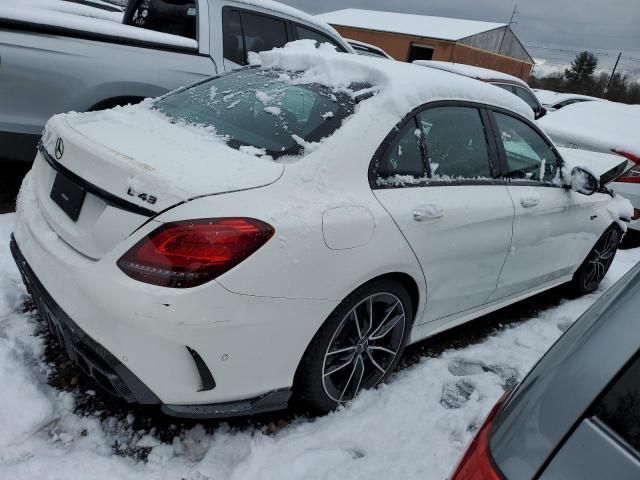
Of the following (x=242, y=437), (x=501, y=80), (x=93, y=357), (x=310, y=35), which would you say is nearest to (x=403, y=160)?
(x=242, y=437)

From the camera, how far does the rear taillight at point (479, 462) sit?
1.04 metres

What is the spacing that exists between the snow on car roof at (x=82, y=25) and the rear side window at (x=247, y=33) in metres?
0.43

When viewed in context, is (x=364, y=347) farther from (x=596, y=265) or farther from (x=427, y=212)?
(x=596, y=265)

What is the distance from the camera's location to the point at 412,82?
2586mm

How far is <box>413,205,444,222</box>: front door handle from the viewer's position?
2.45 metres

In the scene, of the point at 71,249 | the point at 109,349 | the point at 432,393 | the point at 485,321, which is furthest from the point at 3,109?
the point at 485,321

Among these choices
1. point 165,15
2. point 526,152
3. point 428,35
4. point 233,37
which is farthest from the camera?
point 428,35

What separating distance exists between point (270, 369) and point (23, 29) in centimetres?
303

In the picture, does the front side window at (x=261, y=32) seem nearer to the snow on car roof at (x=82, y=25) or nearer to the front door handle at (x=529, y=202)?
the snow on car roof at (x=82, y=25)

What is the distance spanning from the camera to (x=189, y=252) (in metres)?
1.83

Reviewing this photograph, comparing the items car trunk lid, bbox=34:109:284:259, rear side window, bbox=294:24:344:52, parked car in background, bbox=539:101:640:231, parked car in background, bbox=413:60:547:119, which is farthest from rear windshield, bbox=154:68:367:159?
parked car in background, bbox=413:60:547:119

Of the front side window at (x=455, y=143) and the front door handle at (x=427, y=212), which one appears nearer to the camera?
the front door handle at (x=427, y=212)

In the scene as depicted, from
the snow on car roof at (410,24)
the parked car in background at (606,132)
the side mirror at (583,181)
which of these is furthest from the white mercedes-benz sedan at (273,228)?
the snow on car roof at (410,24)

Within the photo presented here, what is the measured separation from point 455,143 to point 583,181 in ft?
4.27
